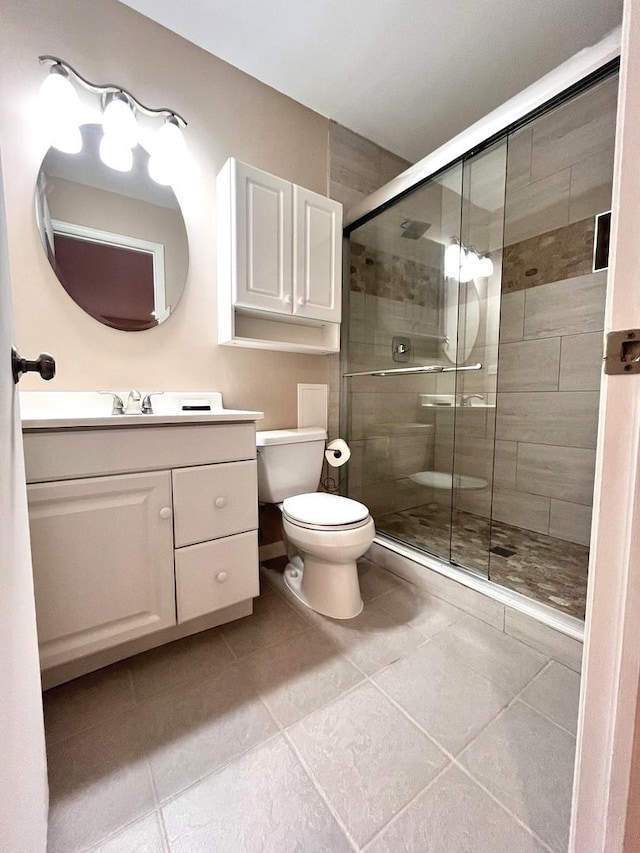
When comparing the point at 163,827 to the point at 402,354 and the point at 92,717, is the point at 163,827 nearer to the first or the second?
the point at 92,717

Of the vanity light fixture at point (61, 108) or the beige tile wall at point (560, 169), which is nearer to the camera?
the vanity light fixture at point (61, 108)

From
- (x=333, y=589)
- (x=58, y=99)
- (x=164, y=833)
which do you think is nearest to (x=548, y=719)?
(x=333, y=589)

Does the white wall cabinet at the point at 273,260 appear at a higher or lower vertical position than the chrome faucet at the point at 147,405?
higher

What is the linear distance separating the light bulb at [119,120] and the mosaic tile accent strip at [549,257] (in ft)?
6.50

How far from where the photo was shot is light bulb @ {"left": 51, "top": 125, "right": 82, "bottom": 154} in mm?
1198

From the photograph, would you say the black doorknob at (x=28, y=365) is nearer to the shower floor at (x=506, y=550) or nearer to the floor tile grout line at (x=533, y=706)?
the floor tile grout line at (x=533, y=706)

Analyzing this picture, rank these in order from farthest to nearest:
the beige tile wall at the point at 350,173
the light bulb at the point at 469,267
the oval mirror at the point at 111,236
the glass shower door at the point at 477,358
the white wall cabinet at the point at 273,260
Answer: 1. the light bulb at the point at 469,267
2. the beige tile wall at the point at 350,173
3. the glass shower door at the point at 477,358
4. the white wall cabinet at the point at 273,260
5. the oval mirror at the point at 111,236

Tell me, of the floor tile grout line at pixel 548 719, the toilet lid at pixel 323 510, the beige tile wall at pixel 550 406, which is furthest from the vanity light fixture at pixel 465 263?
the floor tile grout line at pixel 548 719

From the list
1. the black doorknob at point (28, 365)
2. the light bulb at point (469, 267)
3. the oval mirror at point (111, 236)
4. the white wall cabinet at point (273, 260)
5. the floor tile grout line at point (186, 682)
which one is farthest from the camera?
the light bulb at point (469, 267)

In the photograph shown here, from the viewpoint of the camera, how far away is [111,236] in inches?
52.1

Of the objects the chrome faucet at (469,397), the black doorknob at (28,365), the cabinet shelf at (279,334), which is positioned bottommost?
the chrome faucet at (469,397)

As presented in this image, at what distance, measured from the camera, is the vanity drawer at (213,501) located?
110 cm

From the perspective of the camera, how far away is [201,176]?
1498mm

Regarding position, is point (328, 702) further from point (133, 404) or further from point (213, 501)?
point (133, 404)
